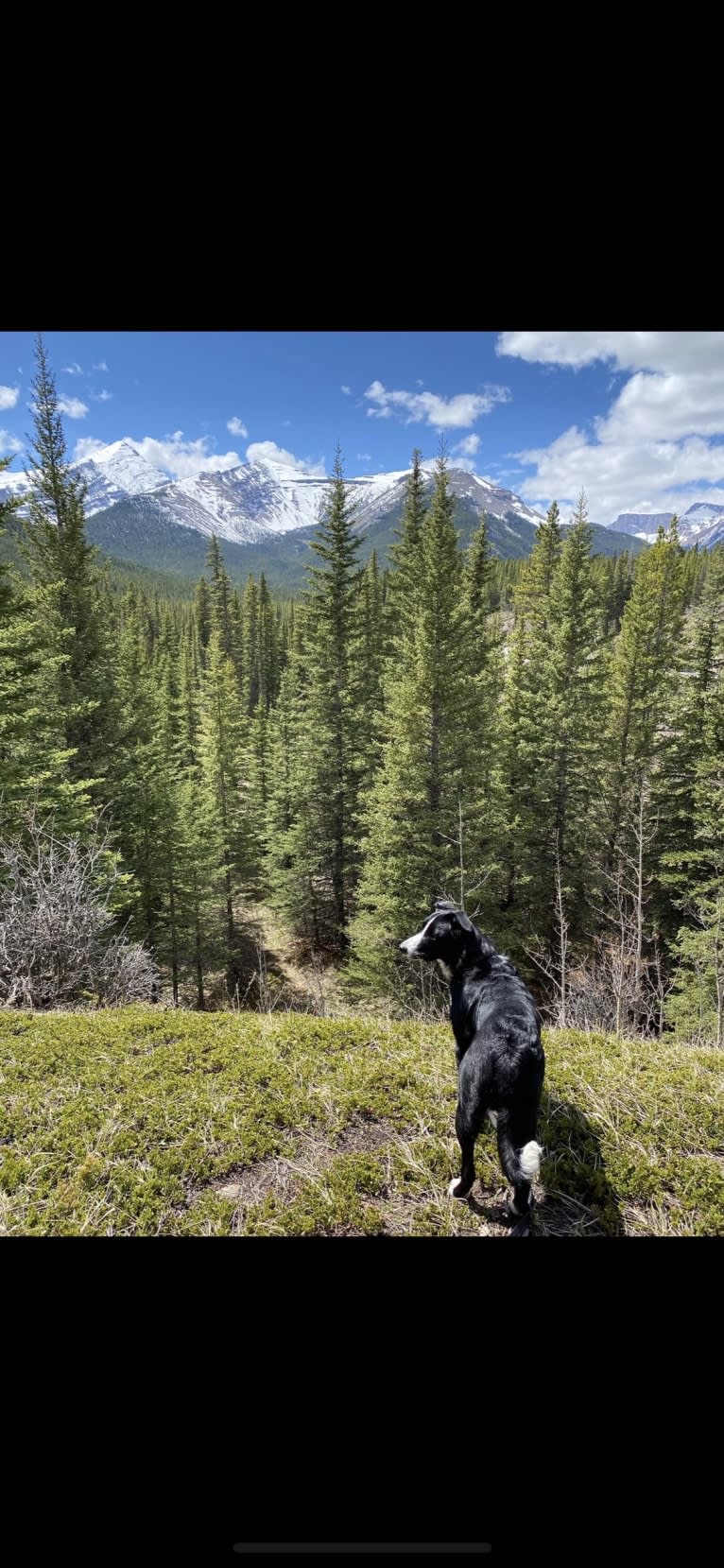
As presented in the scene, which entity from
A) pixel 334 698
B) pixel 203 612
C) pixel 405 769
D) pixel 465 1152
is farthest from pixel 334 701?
pixel 203 612

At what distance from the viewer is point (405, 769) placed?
1525 cm

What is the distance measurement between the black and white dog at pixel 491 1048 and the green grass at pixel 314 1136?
388mm

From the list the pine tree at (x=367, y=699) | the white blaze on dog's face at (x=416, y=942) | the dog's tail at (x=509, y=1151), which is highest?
the pine tree at (x=367, y=699)

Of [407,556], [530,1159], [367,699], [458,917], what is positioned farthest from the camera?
[407,556]

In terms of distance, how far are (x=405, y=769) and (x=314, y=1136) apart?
12443 mm

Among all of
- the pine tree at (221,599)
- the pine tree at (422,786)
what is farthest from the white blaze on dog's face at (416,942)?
the pine tree at (221,599)

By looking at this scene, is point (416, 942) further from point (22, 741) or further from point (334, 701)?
point (334, 701)

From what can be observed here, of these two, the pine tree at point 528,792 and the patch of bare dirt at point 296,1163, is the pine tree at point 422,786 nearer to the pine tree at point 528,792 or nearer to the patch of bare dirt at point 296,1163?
the pine tree at point 528,792

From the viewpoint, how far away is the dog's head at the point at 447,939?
306 centimetres

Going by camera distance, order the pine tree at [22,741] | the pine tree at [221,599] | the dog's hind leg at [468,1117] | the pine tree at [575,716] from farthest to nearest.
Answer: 1. the pine tree at [221,599]
2. the pine tree at [575,716]
3. the pine tree at [22,741]
4. the dog's hind leg at [468,1117]
